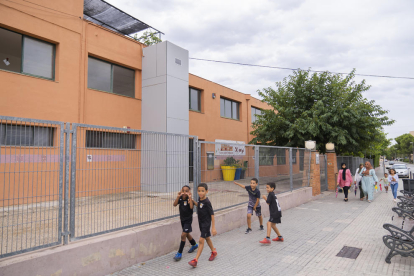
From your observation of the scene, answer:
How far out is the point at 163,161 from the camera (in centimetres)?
542

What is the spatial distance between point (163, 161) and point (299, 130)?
33.8 feet

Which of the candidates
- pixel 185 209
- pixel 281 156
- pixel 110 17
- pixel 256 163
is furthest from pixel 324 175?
pixel 110 17

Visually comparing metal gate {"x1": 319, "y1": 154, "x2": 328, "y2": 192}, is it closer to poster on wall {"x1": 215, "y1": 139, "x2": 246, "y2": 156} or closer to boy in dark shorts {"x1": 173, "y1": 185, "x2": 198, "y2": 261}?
poster on wall {"x1": 215, "y1": 139, "x2": 246, "y2": 156}

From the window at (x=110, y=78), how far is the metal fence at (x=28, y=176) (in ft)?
24.5

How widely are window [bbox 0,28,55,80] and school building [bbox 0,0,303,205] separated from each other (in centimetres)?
2

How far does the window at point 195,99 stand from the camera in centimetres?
1596

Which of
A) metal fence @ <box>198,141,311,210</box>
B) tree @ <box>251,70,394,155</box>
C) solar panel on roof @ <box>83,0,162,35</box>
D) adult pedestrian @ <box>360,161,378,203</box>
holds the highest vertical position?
solar panel on roof @ <box>83,0,162,35</box>

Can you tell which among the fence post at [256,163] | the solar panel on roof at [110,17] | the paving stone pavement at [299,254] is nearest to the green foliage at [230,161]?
the fence post at [256,163]

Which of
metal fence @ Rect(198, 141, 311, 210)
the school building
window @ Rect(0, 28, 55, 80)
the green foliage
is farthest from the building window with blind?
the green foliage

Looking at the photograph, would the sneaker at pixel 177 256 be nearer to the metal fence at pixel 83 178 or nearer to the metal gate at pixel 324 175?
the metal fence at pixel 83 178

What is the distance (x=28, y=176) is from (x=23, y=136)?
1.69 feet

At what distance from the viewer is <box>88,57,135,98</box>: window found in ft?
35.1

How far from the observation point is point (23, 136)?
3.50m

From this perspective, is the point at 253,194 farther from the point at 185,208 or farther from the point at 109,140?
the point at 109,140
